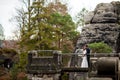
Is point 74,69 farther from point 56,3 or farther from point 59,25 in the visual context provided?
point 56,3

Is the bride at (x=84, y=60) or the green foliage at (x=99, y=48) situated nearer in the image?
the bride at (x=84, y=60)

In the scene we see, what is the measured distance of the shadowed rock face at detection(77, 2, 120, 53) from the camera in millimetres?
29609

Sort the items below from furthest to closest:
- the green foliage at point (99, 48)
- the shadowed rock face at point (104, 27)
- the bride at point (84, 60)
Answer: the shadowed rock face at point (104, 27) → the green foliage at point (99, 48) → the bride at point (84, 60)

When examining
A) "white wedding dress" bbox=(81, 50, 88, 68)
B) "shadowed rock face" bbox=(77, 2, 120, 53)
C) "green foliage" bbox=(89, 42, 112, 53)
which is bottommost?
"white wedding dress" bbox=(81, 50, 88, 68)

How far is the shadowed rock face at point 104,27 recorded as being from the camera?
29.6m

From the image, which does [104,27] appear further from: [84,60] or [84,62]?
[84,60]

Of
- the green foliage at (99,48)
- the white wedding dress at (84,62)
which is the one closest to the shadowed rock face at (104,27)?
the green foliage at (99,48)

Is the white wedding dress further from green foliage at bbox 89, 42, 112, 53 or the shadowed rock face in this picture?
the shadowed rock face

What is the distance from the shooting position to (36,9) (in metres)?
31.6

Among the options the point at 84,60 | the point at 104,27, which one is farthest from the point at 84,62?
the point at 104,27

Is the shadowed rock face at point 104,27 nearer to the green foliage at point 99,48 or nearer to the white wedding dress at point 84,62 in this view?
the green foliage at point 99,48

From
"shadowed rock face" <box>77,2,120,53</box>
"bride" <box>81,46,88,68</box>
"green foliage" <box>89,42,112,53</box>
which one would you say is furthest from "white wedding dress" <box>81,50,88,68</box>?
"shadowed rock face" <box>77,2,120,53</box>

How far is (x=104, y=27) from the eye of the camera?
101 ft

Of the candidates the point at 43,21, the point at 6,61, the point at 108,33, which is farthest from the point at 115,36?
the point at 6,61
